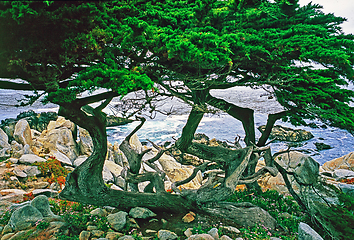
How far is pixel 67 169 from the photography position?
980cm

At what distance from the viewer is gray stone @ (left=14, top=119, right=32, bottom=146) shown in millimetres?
10695

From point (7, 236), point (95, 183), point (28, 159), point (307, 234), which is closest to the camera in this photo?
point (307, 234)

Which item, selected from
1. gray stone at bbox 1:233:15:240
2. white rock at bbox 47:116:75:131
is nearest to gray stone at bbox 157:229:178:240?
gray stone at bbox 1:233:15:240

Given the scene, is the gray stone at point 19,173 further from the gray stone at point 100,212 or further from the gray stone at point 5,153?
the gray stone at point 100,212

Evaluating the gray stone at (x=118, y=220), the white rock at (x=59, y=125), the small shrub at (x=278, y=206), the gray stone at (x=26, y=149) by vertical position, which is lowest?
the small shrub at (x=278, y=206)

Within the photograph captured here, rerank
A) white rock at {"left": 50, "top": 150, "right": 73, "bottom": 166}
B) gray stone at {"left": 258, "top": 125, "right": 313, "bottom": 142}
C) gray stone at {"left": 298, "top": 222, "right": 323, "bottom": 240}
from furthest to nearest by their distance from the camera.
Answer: gray stone at {"left": 258, "top": 125, "right": 313, "bottom": 142}
white rock at {"left": 50, "top": 150, "right": 73, "bottom": 166}
gray stone at {"left": 298, "top": 222, "right": 323, "bottom": 240}

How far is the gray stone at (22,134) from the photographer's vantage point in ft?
35.1

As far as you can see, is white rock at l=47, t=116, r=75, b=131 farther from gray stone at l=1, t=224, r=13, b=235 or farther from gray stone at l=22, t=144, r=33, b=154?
gray stone at l=1, t=224, r=13, b=235

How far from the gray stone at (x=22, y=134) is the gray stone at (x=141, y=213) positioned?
8.80 meters

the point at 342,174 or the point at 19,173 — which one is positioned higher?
the point at 19,173

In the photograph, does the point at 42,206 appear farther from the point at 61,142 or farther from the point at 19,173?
the point at 61,142

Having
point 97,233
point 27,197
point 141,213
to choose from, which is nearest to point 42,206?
point 97,233

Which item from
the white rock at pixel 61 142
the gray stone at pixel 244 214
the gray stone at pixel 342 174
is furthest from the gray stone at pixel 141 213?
the gray stone at pixel 342 174

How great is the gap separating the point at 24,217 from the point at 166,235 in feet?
10.2
